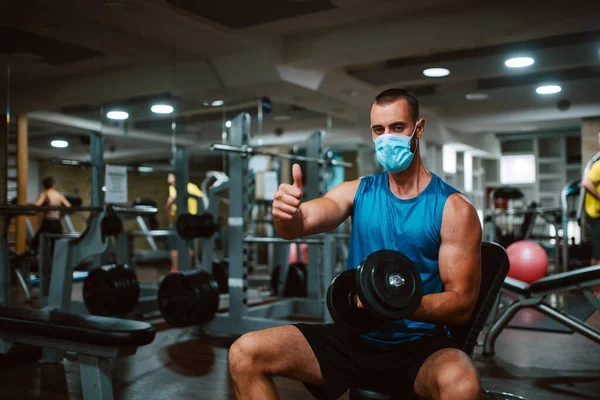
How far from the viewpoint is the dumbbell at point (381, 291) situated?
1.16 meters

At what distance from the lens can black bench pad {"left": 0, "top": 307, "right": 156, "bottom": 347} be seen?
1878 millimetres

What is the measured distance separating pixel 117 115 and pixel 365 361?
13.7 feet

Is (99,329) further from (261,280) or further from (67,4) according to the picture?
(261,280)

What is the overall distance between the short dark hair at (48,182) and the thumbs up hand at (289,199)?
11.8ft

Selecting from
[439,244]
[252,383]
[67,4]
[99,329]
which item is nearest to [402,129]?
[439,244]

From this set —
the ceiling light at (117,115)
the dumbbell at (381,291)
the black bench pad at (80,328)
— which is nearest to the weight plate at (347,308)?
the dumbbell at (381,291)

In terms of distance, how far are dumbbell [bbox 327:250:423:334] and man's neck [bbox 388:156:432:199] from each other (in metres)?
0.30

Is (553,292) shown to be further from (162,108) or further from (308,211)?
(162,108)

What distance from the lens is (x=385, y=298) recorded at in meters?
1.16

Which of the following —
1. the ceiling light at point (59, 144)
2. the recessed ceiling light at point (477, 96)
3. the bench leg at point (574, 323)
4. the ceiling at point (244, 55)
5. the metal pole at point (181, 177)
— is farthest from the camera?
the recessed ceiling light at point (477, 96)

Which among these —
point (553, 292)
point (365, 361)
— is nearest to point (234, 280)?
point (553, 292)

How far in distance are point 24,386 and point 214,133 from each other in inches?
111

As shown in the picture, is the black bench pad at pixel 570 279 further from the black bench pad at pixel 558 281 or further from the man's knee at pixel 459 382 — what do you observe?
the man's knee at pixel 459 382

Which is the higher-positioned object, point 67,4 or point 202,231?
point 67,4
